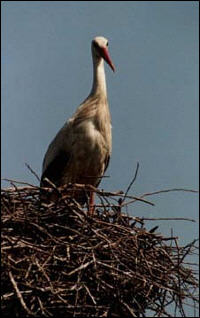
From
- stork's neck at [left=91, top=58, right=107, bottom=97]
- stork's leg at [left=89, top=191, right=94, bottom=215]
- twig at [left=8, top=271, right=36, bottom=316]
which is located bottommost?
twig at [left=8, top=271, right=36, bottom=316]

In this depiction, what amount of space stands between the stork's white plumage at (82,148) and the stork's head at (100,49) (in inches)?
13.3

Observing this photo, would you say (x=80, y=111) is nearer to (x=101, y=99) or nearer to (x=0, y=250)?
(x=101, y=99)

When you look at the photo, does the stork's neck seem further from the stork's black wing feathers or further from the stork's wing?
the stork's black wing feathers

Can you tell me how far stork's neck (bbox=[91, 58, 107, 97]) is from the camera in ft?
19.8

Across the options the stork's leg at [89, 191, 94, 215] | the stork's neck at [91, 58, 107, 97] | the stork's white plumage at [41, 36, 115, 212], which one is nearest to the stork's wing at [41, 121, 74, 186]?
the stork's white plumage at [41, 36, 115, 212]

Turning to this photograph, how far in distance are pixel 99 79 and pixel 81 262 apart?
1777 millimetres

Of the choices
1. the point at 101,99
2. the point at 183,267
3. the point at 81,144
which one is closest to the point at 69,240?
the point at 183,267

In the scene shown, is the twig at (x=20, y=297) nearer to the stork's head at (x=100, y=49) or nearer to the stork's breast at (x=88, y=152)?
the stork's breast at (x=88, y=152)

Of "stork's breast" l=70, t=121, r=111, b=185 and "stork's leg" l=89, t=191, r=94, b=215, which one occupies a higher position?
"stork's breast" l=70, t=121, r=111, b=185

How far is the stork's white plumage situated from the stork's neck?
0.08 m

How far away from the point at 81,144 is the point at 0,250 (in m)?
1.41

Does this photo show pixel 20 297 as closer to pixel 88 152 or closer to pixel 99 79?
pixel 88 152

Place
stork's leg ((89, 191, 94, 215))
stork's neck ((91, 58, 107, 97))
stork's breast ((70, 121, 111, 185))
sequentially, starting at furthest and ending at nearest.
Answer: stork's neck ((91, 58, 107, 97))
stork's breast ((70, 121, 111, 185))
stork's leg ((89, 191, 94, 215))

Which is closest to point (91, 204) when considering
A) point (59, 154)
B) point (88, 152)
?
point (88, 152)
